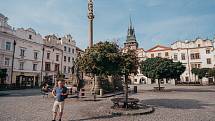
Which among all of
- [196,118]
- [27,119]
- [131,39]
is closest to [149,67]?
[196,118]

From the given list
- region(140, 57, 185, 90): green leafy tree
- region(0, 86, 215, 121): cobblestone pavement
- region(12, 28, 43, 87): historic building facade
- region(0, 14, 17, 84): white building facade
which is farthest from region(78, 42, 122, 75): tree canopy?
region(12, 28, 43, 87): historic building facade

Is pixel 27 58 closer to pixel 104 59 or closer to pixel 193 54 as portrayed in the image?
pixel 104 59

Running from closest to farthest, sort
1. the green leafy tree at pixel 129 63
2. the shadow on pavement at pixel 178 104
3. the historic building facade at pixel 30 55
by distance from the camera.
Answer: the green leafy tree at pixel 129 63
the shadow on pavement at pixel 178 104
the historic building facade at pixel 30 55

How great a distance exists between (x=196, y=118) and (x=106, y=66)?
614 cm

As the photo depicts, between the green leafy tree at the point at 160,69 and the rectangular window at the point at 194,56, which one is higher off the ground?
the rectangular window at the point at 194,56

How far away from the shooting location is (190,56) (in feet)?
202

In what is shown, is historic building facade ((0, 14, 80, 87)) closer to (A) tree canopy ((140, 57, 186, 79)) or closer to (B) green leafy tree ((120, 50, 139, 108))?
(A) tree canopy ((140, 57, 186, 79))

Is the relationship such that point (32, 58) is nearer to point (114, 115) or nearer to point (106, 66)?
point (106, 66)

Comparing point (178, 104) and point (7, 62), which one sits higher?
point (7, 62)

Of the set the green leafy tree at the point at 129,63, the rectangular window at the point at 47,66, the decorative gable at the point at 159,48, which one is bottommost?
the green leafy tree at the point at 129,63

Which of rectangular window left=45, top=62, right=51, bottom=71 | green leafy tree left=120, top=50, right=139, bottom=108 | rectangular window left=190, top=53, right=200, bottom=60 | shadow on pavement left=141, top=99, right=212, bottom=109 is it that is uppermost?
rectangular window left=190, top=53, right=200, bottom=60

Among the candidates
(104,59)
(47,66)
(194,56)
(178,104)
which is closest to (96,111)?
(104,59)

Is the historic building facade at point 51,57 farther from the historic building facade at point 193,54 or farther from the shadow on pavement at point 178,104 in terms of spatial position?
the historic building facade at point 193,54

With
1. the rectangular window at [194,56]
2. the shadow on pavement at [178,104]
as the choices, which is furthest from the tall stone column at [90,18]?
the rectangular window at [194,56]
